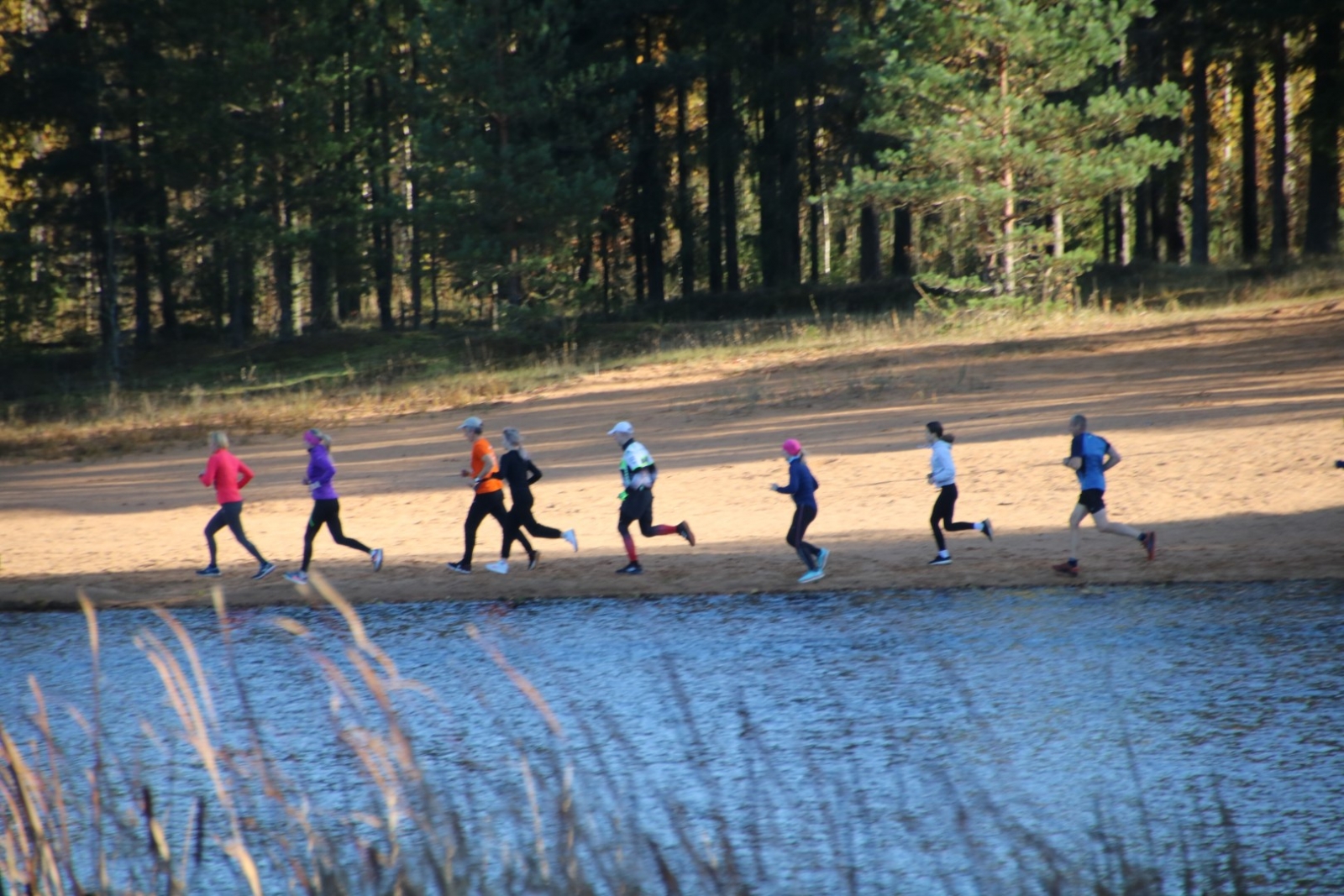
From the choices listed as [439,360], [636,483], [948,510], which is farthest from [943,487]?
[439,360]

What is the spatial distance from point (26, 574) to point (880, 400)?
1600 cm

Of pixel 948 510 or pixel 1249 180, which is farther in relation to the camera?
pixel 1249 180

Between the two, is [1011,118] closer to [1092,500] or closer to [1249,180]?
[1249,180]

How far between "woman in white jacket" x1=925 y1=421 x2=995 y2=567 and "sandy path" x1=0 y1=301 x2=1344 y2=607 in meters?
0.51

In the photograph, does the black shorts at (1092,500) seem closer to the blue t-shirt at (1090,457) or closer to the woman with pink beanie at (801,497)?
the blue t-shirt at (1090,457)

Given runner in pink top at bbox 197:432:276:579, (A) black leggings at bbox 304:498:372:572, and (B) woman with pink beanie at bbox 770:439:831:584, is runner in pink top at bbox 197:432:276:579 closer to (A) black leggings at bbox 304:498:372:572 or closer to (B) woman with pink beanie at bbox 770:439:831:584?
(A) black leggings at bbox 304:498:372:572

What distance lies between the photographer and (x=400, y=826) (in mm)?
7918

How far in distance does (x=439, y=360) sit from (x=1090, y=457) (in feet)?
94.7

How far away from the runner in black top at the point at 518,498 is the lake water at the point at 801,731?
1073 mm

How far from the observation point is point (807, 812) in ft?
25.0

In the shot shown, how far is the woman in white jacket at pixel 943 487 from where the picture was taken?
14.1 m

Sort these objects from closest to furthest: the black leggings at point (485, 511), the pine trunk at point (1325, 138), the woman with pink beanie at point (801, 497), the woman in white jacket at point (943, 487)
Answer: the woman with pink beanie at point (801, 497)
the woman in white jacket at point (943, 487)
the black leggings at point (485, 511)
the pine trunk at point (1325, 138)

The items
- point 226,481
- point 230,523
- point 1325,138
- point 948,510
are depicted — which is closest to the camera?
point 948,510

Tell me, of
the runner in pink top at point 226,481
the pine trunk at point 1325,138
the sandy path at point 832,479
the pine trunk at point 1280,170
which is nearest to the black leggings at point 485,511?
the sandy path at point 832,479
